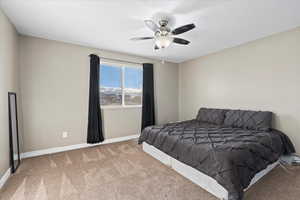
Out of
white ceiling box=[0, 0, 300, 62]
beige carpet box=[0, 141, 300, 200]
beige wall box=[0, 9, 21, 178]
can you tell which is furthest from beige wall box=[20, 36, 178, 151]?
beige carpet box=[0, 141, 300, 200]

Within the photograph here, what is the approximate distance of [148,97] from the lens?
4109mm

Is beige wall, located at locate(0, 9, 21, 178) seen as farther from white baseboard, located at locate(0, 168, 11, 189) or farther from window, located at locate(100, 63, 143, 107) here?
window, located at locate(100, 63, 143, 107)

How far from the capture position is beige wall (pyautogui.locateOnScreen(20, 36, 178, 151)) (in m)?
2.72

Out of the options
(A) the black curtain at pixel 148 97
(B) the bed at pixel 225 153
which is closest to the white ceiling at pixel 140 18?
(A) the black curtain at pixel 148 97

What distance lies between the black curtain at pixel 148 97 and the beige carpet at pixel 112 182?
5.06ft

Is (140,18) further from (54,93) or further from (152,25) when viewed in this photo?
(54,93)

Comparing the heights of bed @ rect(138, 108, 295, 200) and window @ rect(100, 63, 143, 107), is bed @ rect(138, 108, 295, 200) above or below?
below

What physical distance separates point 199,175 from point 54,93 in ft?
10.4

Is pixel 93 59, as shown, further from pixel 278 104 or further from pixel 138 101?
pixel 278 104

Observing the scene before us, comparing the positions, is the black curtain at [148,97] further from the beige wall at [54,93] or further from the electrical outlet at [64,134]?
the electrical outlet at [64,134]

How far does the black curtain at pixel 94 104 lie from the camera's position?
10.7 feet

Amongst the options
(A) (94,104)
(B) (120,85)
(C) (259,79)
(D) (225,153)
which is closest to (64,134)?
(A) (94,104)

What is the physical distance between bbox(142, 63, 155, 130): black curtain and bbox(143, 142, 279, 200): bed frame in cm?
149

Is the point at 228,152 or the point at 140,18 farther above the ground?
the point at 140,18
